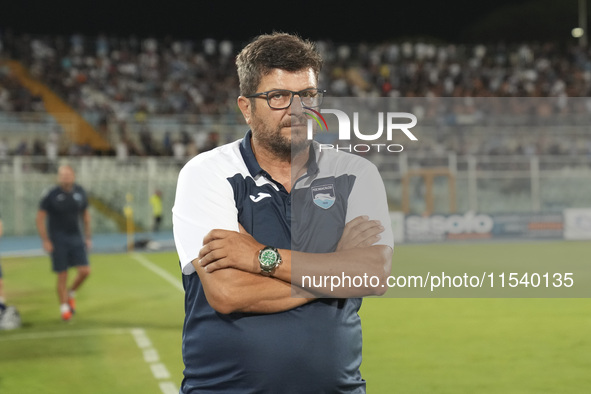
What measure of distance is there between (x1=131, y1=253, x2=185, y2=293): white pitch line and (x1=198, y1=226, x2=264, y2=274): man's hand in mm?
10958

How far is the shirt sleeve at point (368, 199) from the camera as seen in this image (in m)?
2.97

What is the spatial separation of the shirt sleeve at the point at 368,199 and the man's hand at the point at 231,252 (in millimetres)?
401

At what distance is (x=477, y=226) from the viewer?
27.0 feet

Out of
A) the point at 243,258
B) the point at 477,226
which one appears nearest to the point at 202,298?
the point at 243,258

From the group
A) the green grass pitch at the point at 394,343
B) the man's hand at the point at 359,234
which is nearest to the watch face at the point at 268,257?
the man's hand at the point at 359,234

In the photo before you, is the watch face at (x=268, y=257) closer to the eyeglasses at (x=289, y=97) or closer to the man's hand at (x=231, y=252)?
the man's hand at (x=231, y=252)

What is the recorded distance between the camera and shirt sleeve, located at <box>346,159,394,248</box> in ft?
9.76

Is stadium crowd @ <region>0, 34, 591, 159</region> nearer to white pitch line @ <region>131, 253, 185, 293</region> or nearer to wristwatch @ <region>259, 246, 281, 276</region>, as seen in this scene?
white pitch line @ <region>131, 253, 185, 293</region>

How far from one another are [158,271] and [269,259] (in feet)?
49.1

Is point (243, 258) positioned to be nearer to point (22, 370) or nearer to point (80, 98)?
point (22, 370)

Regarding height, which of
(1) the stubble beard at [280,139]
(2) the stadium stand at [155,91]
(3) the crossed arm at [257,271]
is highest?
(2) the stadium stand at [155,91]

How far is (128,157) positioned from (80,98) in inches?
219

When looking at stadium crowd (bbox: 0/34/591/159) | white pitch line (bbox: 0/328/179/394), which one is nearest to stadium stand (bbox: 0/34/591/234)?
stadium crowd (bbox: 0/34/591/159)

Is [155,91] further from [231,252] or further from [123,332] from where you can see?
[231,252]
